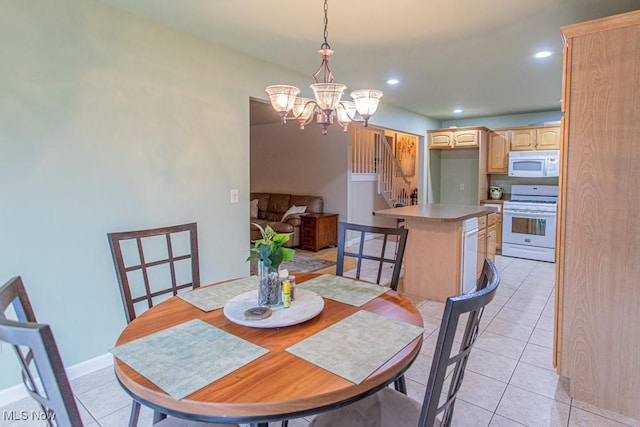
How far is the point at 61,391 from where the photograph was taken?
2.55ft

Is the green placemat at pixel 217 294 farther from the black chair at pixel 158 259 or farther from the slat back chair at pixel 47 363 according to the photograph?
the slat back chair at pixel 47 363

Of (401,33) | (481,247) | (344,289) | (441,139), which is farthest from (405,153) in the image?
A: (344,289)

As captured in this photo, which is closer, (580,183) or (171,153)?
(580,183)

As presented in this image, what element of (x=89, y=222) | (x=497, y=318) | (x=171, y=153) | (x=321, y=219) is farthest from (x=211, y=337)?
(x=321, y=219)

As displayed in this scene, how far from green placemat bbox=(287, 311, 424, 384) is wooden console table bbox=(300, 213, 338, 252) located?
4715 mm

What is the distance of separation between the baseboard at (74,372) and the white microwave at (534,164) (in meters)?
6.33

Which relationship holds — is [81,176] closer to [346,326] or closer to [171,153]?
[171,153]

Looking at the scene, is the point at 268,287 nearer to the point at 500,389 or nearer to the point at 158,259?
the point at 158,259

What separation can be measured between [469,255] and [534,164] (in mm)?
3148

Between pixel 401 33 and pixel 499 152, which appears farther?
pixel 499 152

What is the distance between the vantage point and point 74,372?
232 centimetres

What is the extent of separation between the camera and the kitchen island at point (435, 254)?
11.9 ft

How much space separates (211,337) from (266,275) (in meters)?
0.34

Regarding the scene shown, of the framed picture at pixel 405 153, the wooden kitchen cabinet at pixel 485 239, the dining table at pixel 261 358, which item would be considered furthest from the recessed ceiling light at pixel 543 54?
the framed picture at pixel 405 153
